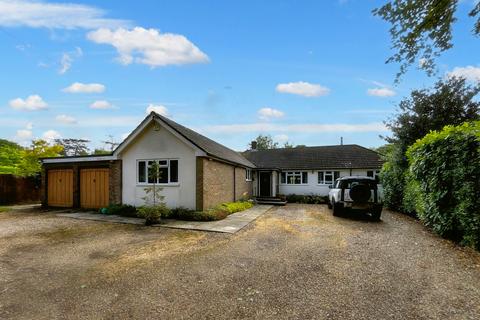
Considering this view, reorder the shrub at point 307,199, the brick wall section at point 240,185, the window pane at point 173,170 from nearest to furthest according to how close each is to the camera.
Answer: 1. the window pane at point 173,170
2. the brick wall section at point 240,185
3. the shrub at point 307,199

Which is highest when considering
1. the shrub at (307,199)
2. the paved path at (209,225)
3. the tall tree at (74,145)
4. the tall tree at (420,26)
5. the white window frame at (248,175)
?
the tall tree at (74,145)

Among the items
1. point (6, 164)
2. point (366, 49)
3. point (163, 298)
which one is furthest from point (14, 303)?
point (6, 164)


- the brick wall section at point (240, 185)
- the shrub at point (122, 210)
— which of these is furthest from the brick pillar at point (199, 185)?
the brick wall section at point (240, 185)

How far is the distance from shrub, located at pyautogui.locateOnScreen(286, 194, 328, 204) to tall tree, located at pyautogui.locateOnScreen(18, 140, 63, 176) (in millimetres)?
20733

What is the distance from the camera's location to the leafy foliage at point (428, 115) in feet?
48.2

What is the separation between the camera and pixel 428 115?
15.2m

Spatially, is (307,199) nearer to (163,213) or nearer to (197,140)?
(197,140)

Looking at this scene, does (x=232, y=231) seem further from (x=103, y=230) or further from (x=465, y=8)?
(x=465, y=8)

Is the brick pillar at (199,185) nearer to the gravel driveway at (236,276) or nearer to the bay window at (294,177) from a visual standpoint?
the gravel driveway at (236,276)

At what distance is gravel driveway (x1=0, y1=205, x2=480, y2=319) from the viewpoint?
376 cm

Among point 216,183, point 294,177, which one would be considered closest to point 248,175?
point 294,177

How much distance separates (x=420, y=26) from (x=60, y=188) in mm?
18586

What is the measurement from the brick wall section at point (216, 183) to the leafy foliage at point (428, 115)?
374 inches

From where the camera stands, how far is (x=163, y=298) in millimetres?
4113
